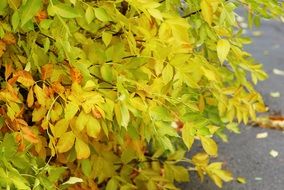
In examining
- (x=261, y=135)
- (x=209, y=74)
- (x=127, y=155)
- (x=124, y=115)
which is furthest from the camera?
(x=261, y=135)

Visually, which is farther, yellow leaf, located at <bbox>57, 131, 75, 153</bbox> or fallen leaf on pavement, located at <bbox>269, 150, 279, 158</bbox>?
fallen leaf on pavement, located at <bbox>269, 150, 279, 158</bbox>

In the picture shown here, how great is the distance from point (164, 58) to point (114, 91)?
0.20 metres

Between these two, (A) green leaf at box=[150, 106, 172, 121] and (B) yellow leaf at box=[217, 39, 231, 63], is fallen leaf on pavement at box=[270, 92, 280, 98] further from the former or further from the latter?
(A) green leaf at box=[150, 106, 172, 121]

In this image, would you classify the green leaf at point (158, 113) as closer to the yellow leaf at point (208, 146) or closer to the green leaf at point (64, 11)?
the yellow leaf at point (208, 146)

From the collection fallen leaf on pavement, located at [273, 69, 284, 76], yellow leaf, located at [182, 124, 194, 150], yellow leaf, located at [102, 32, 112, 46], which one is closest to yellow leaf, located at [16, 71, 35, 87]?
yellow leaf, located at [102, 32, 112, 46]

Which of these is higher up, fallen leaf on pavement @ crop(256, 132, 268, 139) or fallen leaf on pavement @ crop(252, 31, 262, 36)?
fallen leaf on pavement @ crop(256, 132, 268, 139)

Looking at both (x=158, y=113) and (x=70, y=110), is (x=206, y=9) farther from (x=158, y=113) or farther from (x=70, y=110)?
(x=70, y=110)

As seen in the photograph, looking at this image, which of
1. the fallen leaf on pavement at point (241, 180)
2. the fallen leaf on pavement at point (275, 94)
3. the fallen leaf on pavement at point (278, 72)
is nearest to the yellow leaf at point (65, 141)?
the fallen leaf on pavement at point (241, 180)

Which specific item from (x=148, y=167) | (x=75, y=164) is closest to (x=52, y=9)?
(x=75, y=164)

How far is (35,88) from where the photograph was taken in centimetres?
175

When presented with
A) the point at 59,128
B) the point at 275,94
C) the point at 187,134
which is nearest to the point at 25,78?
the point at 59,128

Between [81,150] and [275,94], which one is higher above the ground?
[81,150]

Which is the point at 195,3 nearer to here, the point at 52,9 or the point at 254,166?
the point at 52,9

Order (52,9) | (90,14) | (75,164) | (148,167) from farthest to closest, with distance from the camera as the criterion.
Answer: (148,167) → (75,164) → (90,14) → (52,9)
